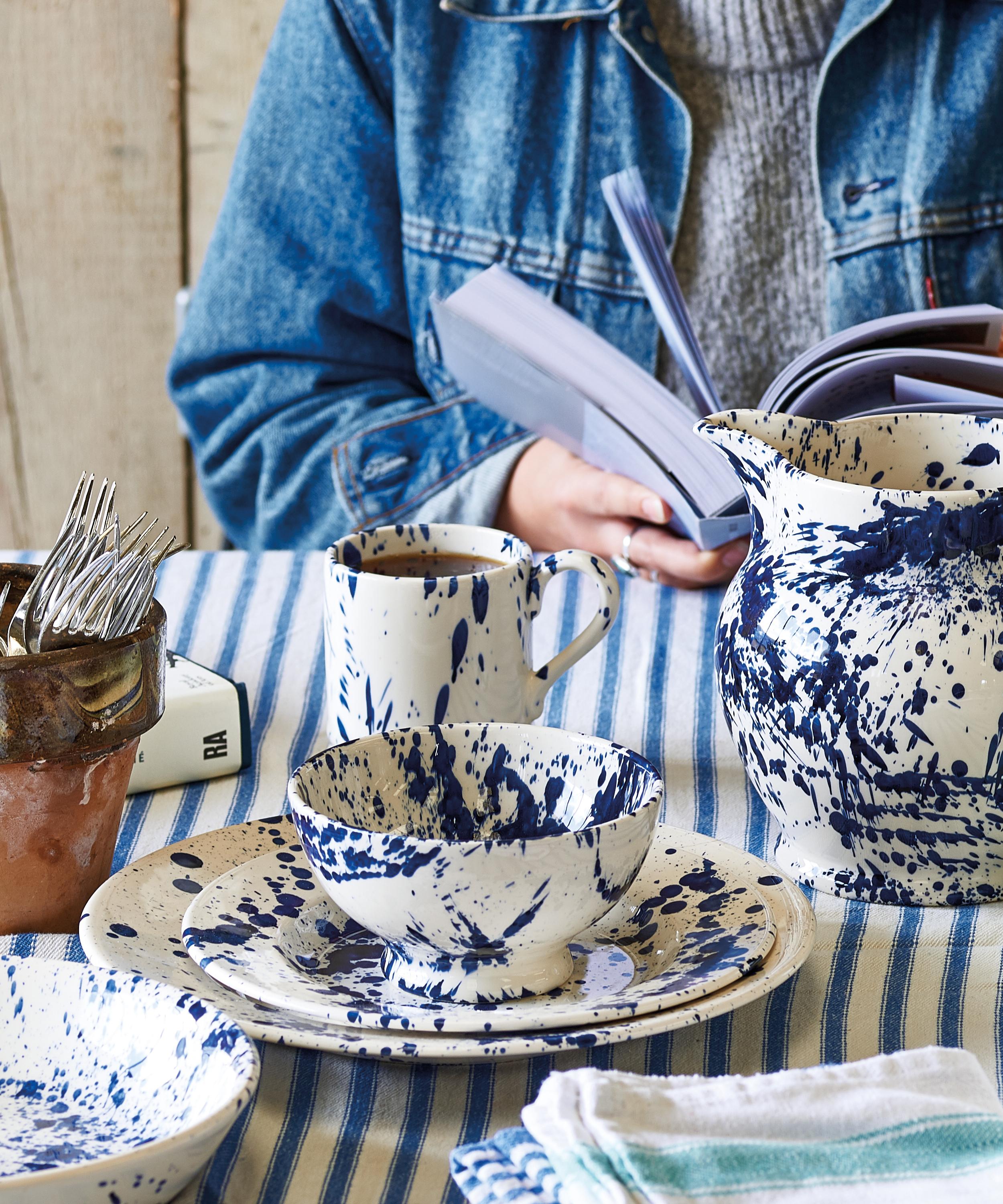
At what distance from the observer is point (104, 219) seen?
165 centimetres

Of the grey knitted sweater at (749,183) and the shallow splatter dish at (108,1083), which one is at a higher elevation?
the grey knitted sweater at (749,183)

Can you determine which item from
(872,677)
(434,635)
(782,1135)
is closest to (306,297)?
(434,635)

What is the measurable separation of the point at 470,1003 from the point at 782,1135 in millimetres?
109

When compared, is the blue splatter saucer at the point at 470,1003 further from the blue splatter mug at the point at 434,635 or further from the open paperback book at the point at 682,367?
the open paperback book at the point at 682,367

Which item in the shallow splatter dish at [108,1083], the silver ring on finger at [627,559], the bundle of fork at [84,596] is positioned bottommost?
the shallow splatter dish at [108,1083]

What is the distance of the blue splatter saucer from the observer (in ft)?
1.19

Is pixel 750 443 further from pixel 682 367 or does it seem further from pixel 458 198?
pixel 458 198

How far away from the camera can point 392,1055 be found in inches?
13.7

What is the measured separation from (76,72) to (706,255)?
35.0 inches

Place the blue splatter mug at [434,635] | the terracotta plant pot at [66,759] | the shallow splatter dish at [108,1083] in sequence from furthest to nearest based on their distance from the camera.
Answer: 1. the blue splatter mug at [434,635]
2. the terracotta plant pot at [66,759]
3. the shallow splatter dish at [108,1083]

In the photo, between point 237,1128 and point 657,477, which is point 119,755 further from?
point 657,477

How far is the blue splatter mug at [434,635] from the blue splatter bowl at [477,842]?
0.29 ft

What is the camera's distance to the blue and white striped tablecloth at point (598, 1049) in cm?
35

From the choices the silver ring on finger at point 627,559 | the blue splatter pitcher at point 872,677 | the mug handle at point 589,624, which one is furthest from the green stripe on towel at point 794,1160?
the silver ring on finger at point 627,559
